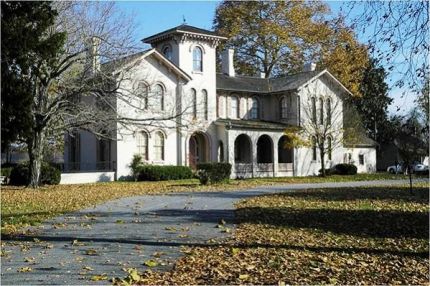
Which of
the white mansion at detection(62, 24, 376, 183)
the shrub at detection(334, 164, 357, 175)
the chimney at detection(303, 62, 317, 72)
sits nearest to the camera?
the white mansion at detection(62, 24, 376, 183)

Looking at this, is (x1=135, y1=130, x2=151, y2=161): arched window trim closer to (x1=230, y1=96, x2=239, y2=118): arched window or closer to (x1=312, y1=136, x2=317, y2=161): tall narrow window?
(x1=230, y1=96, x2=239, y2=118): arched window

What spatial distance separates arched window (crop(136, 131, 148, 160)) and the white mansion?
7 cm

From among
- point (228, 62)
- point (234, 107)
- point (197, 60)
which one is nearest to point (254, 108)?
point (234, 107)

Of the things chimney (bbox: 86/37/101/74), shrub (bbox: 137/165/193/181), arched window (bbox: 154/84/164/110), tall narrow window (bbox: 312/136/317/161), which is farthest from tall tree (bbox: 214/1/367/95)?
chimney (bbox: 86/37/101/74)

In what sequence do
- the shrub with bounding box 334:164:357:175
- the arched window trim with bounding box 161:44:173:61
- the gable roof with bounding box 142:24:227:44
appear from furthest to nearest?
1. the shrub with bounding box 334:164:357:175
2. the arched window trim with bounding box 161:44:173:61
3. the gable roof with bounding box 142:24:227:44

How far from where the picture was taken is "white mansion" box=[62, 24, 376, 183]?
3566cm

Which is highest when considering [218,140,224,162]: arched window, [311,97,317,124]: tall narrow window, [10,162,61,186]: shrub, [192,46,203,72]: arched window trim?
[192,46,203,72]: arched window trim

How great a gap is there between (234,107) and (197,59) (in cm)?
552

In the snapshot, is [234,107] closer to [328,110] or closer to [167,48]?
[167,48]

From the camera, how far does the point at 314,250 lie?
939 centimetres

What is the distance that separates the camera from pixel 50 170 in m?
28.8

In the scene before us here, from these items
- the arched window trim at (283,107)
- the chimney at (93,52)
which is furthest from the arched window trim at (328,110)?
the chimney at (93,52)

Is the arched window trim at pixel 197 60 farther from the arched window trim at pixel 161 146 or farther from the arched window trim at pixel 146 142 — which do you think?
Answer: the arched window trim at pixel 146 142

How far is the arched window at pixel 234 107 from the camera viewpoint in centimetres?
4334
